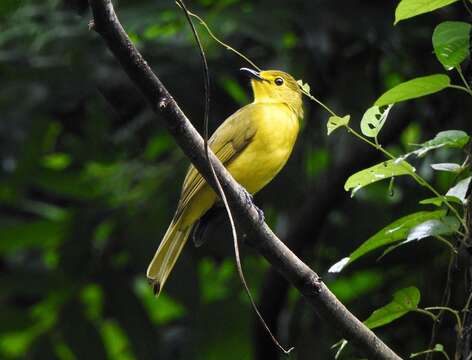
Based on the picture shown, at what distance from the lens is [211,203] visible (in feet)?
15.1

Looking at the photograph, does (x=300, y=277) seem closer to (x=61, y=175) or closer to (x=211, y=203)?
(x=211, y=203)

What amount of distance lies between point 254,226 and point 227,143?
63.3 inches

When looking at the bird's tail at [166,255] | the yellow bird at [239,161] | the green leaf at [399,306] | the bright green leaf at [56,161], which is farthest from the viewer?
the bright green leaf at [56,161]

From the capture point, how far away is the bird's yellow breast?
4.52 m

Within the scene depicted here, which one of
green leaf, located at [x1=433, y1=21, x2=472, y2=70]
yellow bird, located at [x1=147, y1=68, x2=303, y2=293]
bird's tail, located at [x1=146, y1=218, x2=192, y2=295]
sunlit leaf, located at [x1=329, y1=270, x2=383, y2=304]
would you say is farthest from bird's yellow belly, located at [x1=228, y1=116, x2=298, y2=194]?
green leaf, located at [x1=433, y1=21, x2=472, y2=70]

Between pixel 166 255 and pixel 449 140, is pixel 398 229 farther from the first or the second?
pixel 166 255

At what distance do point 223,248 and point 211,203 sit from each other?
1.30m

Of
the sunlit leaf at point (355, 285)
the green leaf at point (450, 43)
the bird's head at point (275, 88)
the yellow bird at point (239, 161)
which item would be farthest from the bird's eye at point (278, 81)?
the green leaf at point (450, 43)

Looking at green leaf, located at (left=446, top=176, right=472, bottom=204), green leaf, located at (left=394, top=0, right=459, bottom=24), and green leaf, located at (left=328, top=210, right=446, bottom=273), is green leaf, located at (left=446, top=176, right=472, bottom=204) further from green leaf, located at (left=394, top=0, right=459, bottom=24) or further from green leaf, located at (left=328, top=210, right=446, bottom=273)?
green leaf, located at (left=394, top=0, right=459, bottom=24)

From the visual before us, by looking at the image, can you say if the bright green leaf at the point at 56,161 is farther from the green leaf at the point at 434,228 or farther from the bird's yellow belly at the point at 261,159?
the green leaf at the point at 434,228

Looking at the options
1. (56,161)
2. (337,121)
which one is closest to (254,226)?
(337,121)

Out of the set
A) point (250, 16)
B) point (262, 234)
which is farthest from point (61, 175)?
point (262, 234)

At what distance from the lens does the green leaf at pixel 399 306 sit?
9.21 ft

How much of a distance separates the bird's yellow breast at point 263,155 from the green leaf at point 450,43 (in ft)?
6.20
